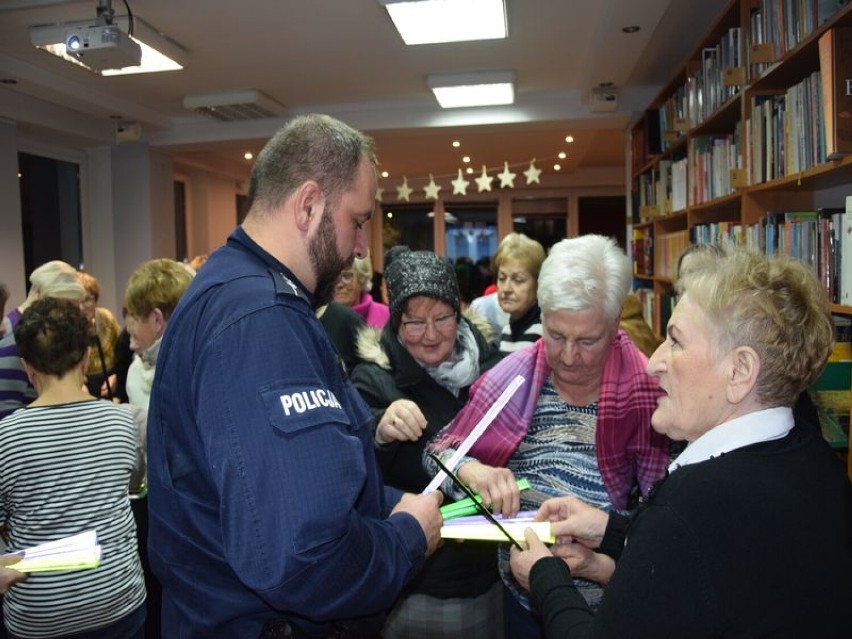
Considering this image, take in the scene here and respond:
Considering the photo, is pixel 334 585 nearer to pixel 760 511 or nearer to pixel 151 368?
pixel 760 511

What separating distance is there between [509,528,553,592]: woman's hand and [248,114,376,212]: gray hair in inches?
30.6

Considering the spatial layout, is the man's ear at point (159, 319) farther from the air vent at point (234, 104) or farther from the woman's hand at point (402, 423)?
the air vent at point (234, 104)

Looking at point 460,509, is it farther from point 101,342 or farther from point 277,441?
point 101,342

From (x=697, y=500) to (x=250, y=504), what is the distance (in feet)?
2.05

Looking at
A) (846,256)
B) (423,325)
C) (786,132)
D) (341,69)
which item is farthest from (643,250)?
(423,325)

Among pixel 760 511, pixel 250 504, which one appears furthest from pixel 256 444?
pixel 760 511

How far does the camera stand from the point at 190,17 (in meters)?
4.23

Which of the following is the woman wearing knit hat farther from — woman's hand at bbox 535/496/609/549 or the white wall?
the white wall

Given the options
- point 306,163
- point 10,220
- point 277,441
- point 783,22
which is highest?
point 783,22

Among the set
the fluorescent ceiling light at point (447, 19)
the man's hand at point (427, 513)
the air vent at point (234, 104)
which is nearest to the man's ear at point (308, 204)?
the man's hand at point (427, 513)

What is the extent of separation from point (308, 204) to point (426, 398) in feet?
2.96

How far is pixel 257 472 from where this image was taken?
96 centimetres

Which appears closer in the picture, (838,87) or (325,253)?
(325,253)

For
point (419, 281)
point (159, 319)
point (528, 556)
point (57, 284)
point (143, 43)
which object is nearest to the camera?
point (528, 556)
